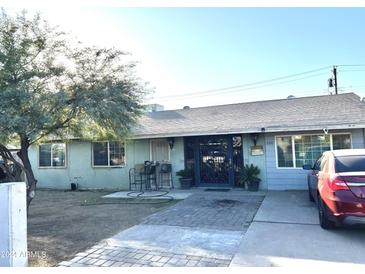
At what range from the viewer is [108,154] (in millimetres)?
13461

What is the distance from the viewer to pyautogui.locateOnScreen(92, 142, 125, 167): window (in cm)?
1330

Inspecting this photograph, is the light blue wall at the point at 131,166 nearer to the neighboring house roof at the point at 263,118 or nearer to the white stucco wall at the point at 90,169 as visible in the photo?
the white stucco wall at the point at 90,169

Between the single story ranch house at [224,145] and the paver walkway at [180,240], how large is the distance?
3.22m

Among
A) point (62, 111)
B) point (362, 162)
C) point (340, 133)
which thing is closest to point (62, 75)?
point (62, 111)

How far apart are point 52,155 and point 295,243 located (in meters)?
13.0

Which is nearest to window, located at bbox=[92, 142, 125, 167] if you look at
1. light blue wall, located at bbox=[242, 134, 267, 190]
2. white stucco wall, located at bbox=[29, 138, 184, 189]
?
white stucco wall, located at bbox=[29, 138, 184, 189]

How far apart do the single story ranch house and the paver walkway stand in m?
3.22

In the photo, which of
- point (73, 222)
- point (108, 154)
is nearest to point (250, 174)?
point (73, 222)

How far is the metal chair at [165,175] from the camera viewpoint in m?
12.4

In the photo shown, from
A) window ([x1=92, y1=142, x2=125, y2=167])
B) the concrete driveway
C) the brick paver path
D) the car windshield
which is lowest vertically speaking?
the concrete driveway

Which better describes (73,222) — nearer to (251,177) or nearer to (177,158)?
(177,158)

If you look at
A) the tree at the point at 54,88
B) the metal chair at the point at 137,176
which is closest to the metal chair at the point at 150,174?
the metal chair at the point at 137,176

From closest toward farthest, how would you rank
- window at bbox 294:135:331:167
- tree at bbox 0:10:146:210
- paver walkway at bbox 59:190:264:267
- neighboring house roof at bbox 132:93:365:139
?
paver walkway at bbox 59:190:264:267, tree at bbox 0:10:146:210, neighboring house roof at bbox 132:93:365:139, window at bbox 294:135:331:167

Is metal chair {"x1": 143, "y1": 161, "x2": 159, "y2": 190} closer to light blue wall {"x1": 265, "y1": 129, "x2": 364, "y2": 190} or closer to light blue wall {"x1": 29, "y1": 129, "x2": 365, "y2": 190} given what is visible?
light blue wall {"x1": 29, "y1": 129, "x2": 365, "y2": 190}
